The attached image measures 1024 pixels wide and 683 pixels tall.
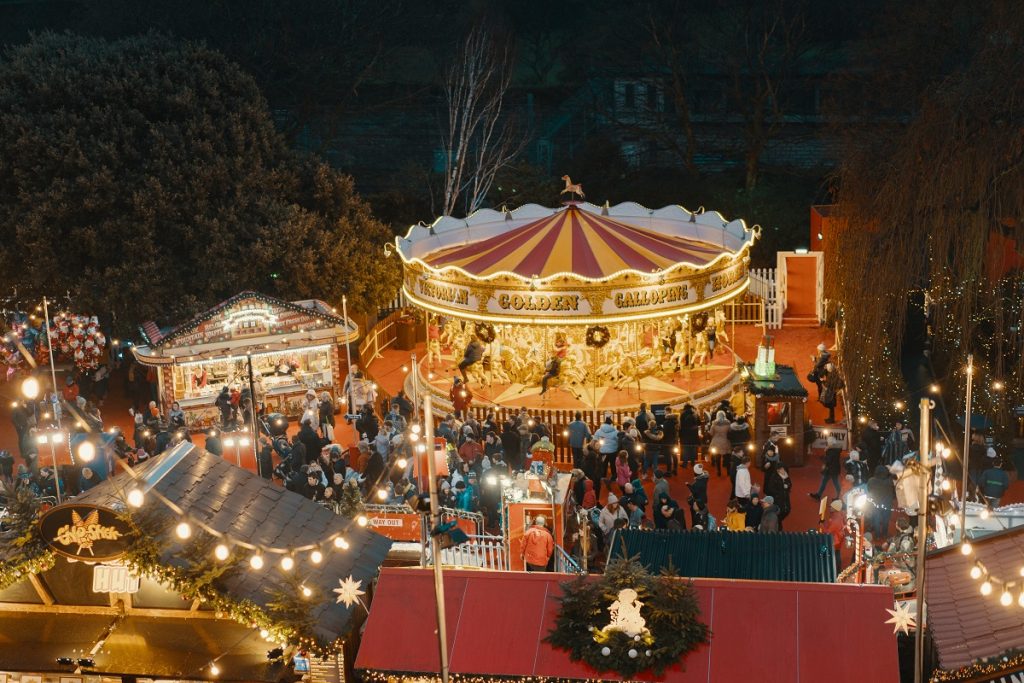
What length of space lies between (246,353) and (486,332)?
4.73 metres

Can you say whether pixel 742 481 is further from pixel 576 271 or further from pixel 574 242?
pixel 574 242

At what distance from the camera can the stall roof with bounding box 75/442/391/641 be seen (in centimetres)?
A: 984

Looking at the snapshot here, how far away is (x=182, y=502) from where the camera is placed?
10297 millimetres

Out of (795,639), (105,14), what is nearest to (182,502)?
(795,639)

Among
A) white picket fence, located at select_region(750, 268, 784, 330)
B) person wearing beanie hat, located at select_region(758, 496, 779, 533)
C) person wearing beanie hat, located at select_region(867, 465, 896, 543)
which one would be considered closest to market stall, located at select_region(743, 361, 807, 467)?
person wearing beanie hat, located at select_region(867, 465, 896, 543)

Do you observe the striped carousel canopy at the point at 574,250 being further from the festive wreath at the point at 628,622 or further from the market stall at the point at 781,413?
the festive wreath at the point at 628,622

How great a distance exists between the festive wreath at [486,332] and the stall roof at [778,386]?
16.4 ft

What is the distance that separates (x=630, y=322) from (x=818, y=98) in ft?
63.5

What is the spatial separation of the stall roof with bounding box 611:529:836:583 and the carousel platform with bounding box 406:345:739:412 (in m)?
8.80

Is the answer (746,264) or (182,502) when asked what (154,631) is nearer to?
(182,502)

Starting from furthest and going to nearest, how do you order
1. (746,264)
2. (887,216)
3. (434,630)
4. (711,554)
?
(746,264) < (887,216) < (711,554) < (434,630)

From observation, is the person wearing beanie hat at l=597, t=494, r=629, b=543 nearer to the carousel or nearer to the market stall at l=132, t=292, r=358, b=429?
the carousel

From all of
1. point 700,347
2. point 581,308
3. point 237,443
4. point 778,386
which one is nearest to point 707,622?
point 237,443

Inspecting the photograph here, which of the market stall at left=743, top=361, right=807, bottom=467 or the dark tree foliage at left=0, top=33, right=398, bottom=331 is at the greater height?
the dark tree foliage at left=0, top=33, right=398, bottom=331
